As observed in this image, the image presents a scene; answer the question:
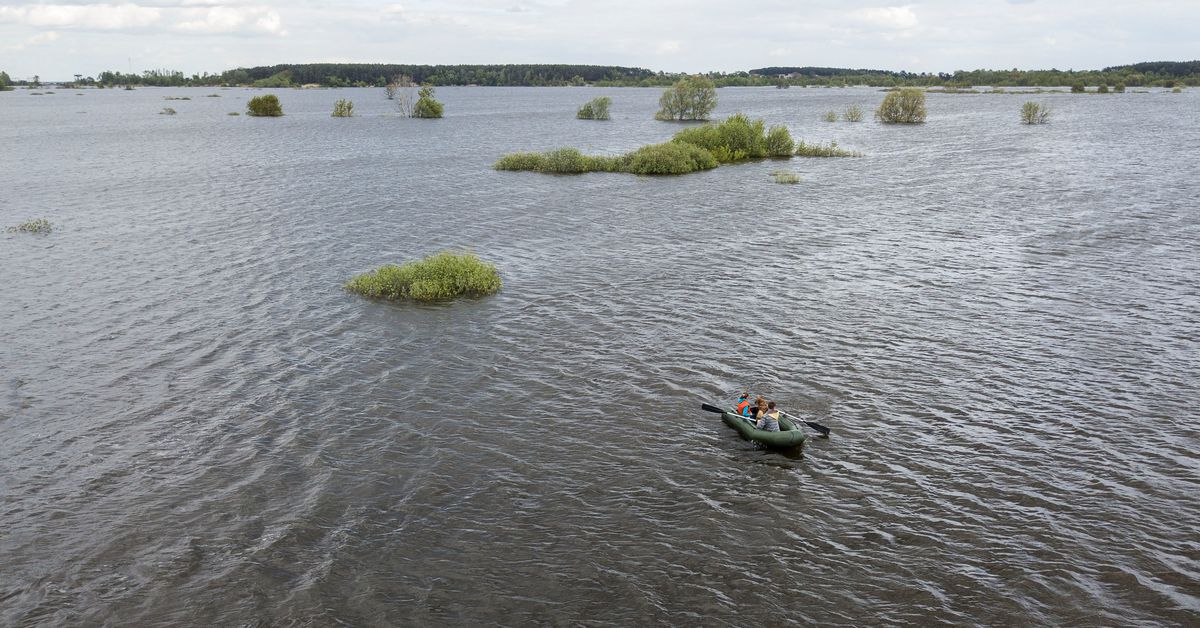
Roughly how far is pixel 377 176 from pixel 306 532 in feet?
220

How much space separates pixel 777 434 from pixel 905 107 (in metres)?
131

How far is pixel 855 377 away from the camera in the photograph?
28422mm

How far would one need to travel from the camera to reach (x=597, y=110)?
6412 inches

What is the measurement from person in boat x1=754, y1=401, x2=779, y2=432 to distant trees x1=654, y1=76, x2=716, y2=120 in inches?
4890

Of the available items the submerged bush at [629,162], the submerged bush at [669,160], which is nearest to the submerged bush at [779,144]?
the submerged bush at [629,162]

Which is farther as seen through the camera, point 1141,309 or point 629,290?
point 629,290

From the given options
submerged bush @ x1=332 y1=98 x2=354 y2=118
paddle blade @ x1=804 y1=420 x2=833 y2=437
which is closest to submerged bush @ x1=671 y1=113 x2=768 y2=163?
paddle blade @ x1=804 y1=420 x2=833 y2=437

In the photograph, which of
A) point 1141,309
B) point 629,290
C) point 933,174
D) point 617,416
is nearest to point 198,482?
point 617,416

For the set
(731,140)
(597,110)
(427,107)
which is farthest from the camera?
(427,107)

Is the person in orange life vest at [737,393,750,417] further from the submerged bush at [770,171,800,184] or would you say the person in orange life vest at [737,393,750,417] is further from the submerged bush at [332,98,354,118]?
the submerged bush at [332,98,354,118]

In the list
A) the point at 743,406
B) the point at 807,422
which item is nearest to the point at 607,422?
the point at 743,406

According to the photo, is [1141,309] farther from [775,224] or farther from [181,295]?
[181,295]

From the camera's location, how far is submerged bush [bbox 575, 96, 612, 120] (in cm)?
16126

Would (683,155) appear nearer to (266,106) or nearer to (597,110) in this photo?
(597,110)
